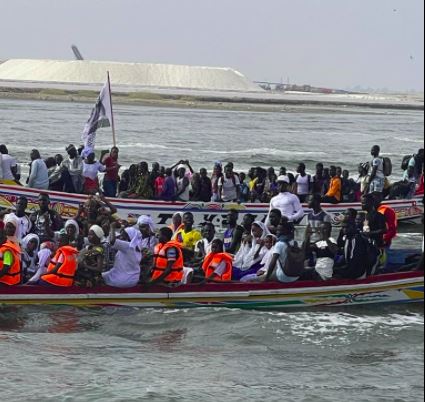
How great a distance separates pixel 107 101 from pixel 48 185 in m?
3.31

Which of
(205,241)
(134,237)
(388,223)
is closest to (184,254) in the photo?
(205,241)

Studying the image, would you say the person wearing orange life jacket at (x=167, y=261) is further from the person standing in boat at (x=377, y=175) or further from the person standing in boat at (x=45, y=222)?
the person standing in boat at (x=377, y=175)

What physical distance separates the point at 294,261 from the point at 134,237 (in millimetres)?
2349

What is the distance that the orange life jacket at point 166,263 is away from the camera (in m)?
13.9

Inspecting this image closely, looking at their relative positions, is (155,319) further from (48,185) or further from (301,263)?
(48,185)

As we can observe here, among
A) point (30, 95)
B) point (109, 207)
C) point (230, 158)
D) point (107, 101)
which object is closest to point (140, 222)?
point (109, 207)

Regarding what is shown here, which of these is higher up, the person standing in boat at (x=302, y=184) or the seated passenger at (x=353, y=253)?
the person standing in boat at (x=302, y=184)

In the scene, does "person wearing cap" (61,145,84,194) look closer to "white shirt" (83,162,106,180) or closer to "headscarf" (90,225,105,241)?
"white shirt" (83,162,106,180)

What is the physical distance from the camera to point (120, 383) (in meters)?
11.3

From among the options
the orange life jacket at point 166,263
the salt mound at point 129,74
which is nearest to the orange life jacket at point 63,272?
the orange life jacket at point 166,263

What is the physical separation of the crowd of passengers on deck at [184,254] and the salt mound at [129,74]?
147 meters

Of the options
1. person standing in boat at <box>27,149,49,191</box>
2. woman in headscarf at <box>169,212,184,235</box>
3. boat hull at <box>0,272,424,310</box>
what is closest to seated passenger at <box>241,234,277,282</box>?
boat hull at <box>0,272,424,310</box>

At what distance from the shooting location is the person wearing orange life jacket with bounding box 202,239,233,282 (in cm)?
1417

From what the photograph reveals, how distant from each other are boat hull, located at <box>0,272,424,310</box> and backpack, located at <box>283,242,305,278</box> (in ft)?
0.64
